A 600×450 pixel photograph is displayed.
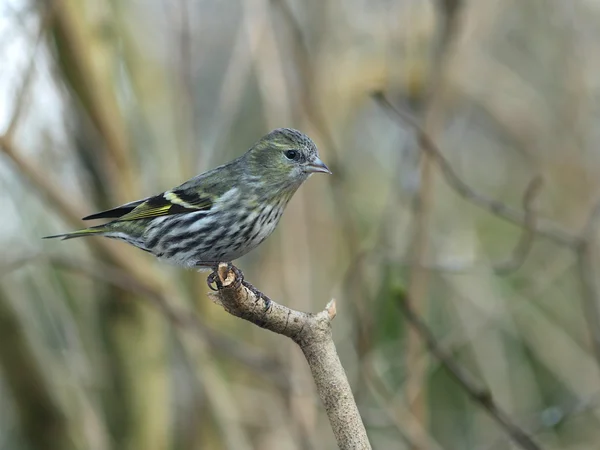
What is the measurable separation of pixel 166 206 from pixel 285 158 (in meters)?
0.72

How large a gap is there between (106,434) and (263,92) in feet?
9.25

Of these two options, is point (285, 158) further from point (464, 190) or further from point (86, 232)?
point (86, 232)

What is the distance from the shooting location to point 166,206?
4.46 m

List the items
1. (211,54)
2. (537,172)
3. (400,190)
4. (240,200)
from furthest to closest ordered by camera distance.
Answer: (211,54)
(537,172)
(400,190)
(240,200)

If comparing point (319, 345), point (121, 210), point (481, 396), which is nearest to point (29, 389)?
point (121, 210)

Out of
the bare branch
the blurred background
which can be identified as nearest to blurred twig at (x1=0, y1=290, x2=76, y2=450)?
the blurred background

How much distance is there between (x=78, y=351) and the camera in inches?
236

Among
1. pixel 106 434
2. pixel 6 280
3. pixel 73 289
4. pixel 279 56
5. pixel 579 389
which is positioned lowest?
pixel 579 389

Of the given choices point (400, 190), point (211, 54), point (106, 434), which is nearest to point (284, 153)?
point (400, 190)

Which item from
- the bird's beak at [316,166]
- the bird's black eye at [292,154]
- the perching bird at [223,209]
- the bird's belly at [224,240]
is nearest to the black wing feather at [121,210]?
the perching bird at [223,209]

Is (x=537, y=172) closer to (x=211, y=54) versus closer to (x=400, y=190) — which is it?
(x=400, y=190)

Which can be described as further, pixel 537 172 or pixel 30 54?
pixel 537 172

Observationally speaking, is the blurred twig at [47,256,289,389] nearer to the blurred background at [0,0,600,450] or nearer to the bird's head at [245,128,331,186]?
the blurred background at [0,0,600,450]

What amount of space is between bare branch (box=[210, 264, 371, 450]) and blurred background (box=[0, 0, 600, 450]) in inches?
75.5
